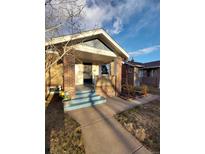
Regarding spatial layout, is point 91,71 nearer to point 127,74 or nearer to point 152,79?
point 127,74

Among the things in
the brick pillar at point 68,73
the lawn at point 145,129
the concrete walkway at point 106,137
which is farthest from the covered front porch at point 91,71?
the lawn at point 145,129

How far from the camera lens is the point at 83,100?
17.8ft

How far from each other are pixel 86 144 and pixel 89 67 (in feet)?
26.1

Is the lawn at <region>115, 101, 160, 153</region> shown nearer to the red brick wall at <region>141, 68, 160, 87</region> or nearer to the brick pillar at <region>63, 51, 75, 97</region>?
the brick pillar at <region>63, 51, 75, 97</region>

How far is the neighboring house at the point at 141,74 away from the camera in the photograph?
40.4 ft

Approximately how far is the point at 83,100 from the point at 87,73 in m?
4.78

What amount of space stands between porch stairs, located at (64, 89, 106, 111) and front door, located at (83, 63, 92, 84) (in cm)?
373

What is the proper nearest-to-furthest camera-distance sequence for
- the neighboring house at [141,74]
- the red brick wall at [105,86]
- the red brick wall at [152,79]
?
the red brick wall at [105,86]
the neighboring house at [141,74]
the red brick wall at [152,79]

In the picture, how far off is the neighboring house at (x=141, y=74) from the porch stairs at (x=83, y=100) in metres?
6.31

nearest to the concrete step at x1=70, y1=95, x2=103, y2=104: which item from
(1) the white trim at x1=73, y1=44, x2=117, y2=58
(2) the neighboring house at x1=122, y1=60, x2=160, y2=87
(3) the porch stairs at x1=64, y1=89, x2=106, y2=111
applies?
(3) the porch stairs at x1=64, y1=89, x2=106, y2=111

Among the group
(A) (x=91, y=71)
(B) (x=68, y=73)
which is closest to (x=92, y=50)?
(B) (x=68, y=73)

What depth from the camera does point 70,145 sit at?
2506 mm

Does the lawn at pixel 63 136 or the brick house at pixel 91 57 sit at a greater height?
the brick house at pixel 91 57

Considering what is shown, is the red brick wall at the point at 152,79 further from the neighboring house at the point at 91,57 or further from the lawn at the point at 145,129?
the lawn at the point at 145,129
